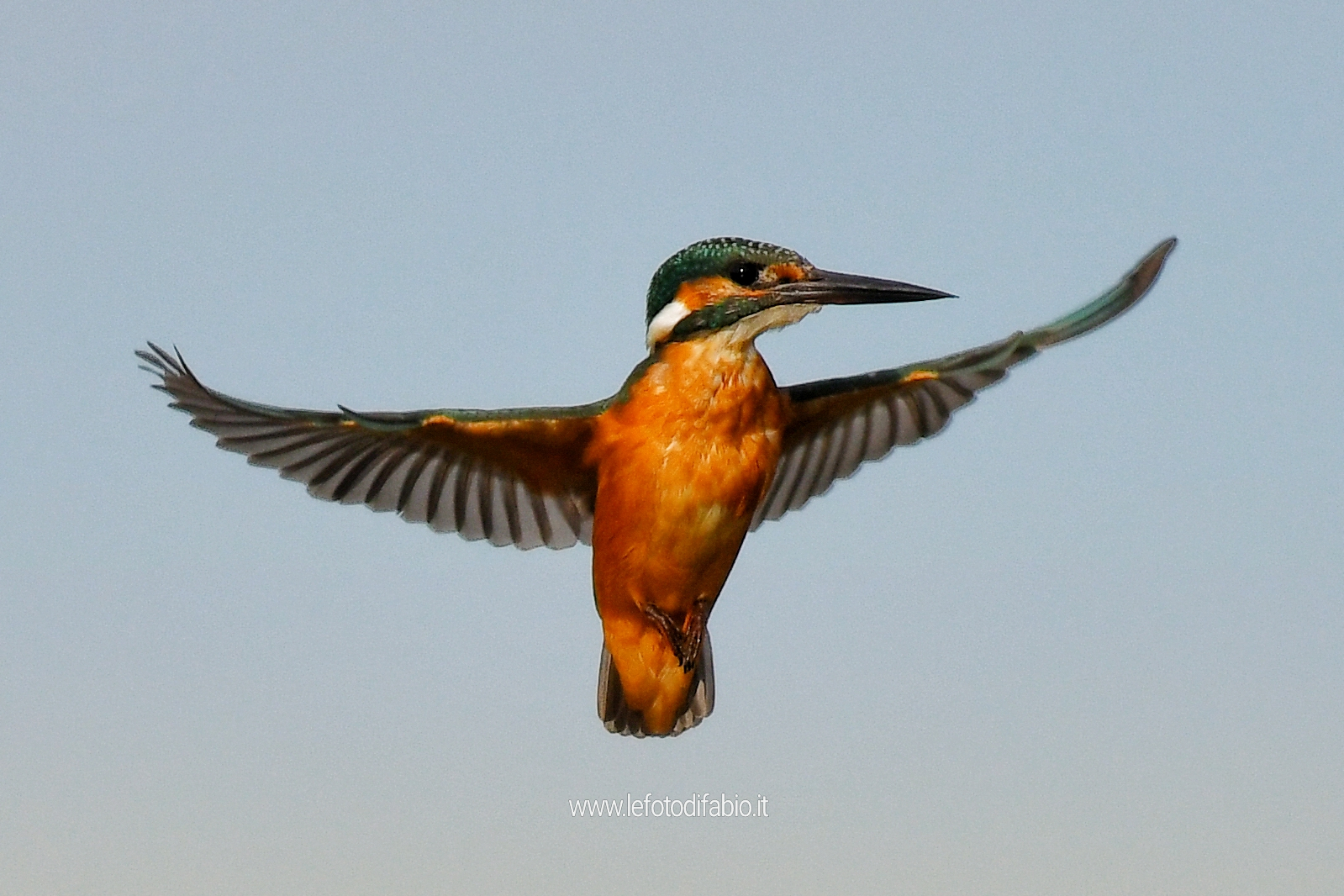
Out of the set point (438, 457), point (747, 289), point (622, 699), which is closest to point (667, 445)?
point (747, 289)

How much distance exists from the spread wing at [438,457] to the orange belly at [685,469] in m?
0.18

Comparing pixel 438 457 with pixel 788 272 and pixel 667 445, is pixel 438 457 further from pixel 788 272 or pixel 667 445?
pixel 788 272

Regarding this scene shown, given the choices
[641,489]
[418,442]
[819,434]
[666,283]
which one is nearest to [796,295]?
[666,283]

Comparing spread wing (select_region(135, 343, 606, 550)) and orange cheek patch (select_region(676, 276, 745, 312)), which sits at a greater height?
orange cheek patch (select_region(676, 276, 745, 312))

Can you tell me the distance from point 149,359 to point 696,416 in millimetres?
1708

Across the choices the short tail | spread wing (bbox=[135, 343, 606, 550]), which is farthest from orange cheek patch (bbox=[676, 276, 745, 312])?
the short tail

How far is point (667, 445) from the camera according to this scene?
4.15 meters

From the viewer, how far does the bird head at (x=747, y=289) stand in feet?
13.5

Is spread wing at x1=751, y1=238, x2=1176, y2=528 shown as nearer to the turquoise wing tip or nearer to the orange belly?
the turquoise wing tip

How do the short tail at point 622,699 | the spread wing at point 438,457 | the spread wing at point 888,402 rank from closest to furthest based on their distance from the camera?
1. the spread wing at point 438,457
2. the spread wing at point 888,402
3. the short tail at point 622,699

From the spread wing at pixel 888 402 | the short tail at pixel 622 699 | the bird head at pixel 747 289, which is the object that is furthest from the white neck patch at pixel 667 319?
the short tail at pixel 622 699

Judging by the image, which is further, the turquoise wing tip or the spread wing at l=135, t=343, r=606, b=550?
the turquoise wing tip

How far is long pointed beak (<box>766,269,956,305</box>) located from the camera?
4.10m

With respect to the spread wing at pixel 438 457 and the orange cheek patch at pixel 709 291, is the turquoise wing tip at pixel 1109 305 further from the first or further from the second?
the spread wing at pixel 438 457
